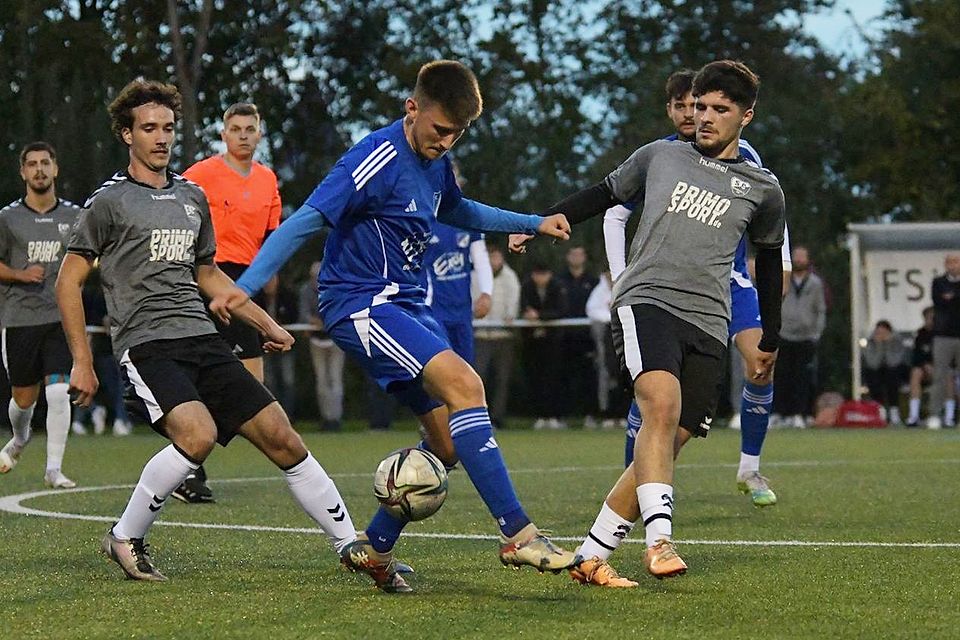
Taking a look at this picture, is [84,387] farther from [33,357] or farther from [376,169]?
[33,357]

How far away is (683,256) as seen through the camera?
653 cm

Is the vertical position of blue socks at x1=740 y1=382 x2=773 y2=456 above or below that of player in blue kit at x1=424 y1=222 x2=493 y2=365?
below

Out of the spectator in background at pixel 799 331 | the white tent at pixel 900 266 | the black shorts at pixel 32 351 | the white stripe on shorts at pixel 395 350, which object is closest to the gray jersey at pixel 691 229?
the white stripe on shorts at pixel 395 350

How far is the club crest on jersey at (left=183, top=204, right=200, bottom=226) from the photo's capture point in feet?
23.8

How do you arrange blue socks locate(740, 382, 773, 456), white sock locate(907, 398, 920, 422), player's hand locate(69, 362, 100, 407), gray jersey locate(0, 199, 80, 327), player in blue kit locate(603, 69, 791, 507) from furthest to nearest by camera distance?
white sock locate(907, 398, 920, 422) → gray jersey locate(0, 199, 80, 327) → blue socks locate(740, 382, 773, 456) → player in blue kit locate(603, 69, 791, 507) → player's hand locate(69, 362, 100, 407)

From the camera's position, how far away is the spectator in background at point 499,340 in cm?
2145

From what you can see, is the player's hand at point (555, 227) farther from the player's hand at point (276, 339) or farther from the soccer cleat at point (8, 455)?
the soccer cleat at point (8, 455)

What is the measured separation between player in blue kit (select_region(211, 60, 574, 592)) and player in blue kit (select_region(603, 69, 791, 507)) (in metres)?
2.23

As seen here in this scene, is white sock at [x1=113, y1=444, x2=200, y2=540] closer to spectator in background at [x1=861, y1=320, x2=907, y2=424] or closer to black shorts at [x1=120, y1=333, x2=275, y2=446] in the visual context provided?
black shorts at [x1=120, y1=333, x2=275, y2=446]

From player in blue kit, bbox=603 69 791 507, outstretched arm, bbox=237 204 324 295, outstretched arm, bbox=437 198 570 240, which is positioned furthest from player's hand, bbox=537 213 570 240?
player in blue kit, bbox=603 69 791 507

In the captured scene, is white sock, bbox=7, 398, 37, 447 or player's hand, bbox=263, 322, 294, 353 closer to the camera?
player's hand, bbox=263, 322, 294, 353

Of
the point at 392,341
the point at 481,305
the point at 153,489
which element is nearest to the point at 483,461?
the point at 392,341

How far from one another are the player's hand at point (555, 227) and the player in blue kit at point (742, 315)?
2010mm

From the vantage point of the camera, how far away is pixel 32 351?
11945mm
